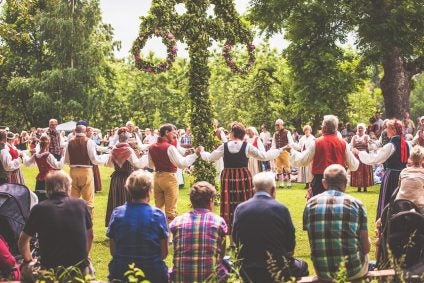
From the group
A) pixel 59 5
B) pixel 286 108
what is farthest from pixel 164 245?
pixel 59 5

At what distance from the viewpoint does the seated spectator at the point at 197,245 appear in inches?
189

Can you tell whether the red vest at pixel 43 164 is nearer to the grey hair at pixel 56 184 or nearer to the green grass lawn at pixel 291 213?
the green grass lawn at pixel 291 213

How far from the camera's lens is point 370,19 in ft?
64.3

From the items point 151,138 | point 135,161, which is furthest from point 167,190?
point 151,138

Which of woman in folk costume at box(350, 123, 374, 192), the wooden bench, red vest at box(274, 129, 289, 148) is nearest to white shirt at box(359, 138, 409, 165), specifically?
the wooden bench

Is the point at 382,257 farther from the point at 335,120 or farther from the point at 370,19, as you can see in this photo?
the point at 370,19

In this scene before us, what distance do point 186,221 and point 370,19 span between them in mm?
16169

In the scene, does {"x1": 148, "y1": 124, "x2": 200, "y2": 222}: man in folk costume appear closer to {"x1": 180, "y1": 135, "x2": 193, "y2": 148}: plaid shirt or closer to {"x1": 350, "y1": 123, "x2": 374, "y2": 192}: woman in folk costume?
{"x1": 350, "y1": 123, "x2": 374, "y2": 192}: woman in folk costume

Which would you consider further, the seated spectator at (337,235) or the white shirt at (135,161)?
the white shirt at (135,161)

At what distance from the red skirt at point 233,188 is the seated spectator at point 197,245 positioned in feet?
12.6

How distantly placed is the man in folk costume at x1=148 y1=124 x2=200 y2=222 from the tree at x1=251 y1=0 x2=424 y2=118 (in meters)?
12.0

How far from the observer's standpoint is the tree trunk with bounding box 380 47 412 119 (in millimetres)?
20016

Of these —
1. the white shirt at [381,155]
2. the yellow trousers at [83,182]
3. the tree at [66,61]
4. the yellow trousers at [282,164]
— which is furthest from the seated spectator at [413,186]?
the tree at [66,61]

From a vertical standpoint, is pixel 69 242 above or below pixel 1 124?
below
